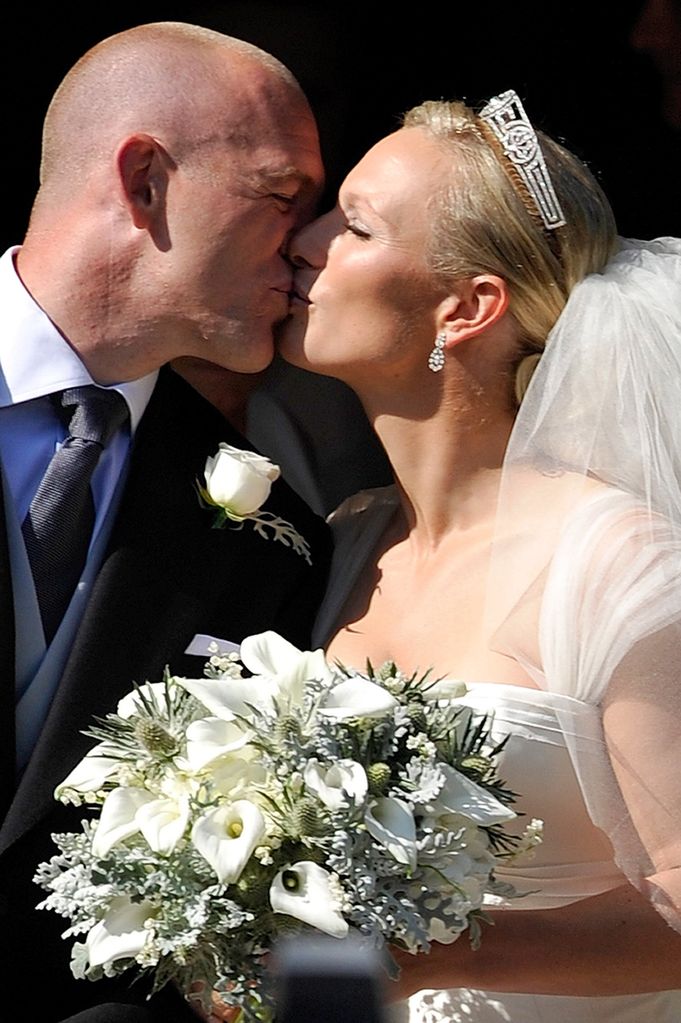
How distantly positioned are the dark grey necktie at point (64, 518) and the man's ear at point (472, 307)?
0.73 metres

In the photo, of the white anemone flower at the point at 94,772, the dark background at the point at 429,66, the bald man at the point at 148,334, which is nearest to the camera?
the white anemone flower at the point at 94,772

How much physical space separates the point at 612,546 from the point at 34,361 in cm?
117

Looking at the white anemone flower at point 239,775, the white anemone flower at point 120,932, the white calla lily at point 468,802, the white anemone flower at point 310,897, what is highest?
the white anemone flower at point 239,775

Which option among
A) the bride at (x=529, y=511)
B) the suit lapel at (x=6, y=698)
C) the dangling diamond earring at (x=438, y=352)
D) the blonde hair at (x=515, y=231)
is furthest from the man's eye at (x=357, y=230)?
the suit lapel at (x=6, y=698)

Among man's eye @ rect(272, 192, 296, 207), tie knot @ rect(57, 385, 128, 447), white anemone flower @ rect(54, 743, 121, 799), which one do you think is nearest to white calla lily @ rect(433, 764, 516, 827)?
white anemone flower @ rect(54, 743, 121, 799)

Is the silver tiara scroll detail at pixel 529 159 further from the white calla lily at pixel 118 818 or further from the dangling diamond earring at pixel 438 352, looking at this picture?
the white calla lily at pixel 118 818

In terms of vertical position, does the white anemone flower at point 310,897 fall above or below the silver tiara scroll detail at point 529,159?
below

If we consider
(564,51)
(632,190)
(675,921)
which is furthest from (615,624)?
(564,51)

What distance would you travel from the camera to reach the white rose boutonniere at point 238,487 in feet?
9.50

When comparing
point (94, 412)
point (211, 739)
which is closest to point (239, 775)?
point (211, 739)

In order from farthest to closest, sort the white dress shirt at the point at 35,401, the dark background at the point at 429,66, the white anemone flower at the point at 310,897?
the dark background at the point at 429,66 < the white dress shirt at the point at 35,401 < the white anemone flower at the point at 310,897

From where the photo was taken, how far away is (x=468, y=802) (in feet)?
6.86

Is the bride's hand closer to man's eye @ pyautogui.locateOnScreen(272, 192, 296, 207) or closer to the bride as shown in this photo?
the bride

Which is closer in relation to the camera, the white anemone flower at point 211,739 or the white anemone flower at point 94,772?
the white anemone flower at point 211,739
